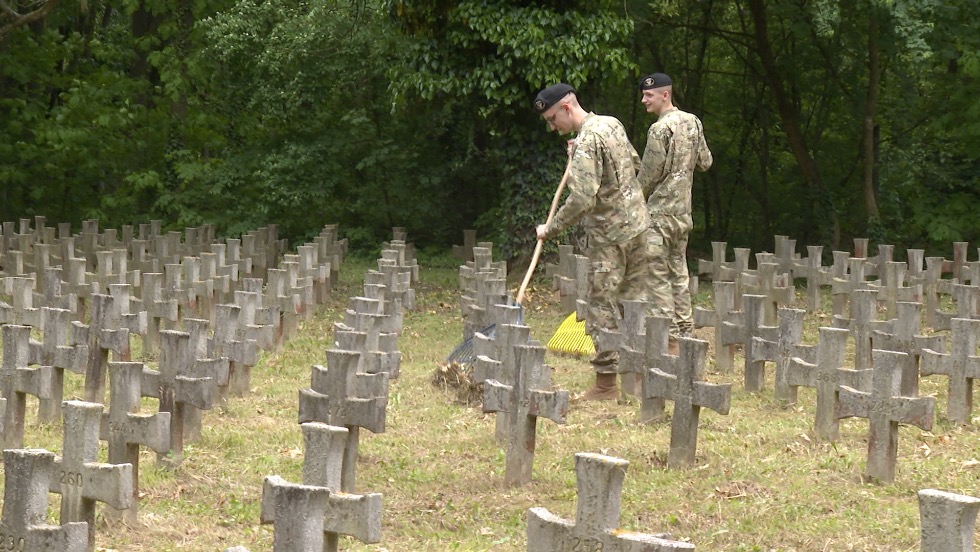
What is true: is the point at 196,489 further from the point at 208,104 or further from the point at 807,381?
the point at 208,104

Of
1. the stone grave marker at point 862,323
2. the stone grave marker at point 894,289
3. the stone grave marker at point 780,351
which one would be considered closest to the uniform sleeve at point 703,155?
the stone grave marker at point 862,323

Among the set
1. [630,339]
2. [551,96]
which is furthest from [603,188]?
[630,339]

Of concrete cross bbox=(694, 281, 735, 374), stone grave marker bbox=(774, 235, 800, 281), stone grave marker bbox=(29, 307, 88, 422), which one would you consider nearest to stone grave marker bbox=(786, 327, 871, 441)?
concrete cross bbox=(694, 281, 735, 374)

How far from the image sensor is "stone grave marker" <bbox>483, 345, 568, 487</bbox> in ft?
22.3

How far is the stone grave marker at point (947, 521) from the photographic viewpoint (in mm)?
4070

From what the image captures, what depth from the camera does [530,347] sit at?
682cm

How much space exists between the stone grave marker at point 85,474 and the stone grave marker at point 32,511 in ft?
2.35

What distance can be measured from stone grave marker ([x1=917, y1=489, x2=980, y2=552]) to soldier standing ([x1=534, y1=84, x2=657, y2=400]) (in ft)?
15.1

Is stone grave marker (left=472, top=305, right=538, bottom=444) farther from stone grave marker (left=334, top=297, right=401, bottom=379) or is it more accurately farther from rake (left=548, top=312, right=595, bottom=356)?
rake (left=548, top=312, right=595, bottom=356)

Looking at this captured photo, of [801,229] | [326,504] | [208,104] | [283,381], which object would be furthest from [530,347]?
[208,104]

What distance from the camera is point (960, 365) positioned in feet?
27.0

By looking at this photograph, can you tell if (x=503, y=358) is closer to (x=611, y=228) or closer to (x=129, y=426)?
(x=611, y=228)

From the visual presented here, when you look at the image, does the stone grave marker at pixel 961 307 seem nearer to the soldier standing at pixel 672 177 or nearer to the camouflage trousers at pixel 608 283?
the soldier standing at pixel 672 177

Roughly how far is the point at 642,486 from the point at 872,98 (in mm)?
13685
